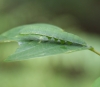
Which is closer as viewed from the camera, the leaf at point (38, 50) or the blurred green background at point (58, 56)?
the leaf at point (38, 50)

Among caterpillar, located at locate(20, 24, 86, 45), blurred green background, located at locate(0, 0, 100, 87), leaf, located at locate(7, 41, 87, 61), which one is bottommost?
leaf, located at locate(7, 41, 87, 61)

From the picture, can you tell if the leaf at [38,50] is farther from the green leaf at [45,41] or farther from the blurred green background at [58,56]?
the blurred green background at [58,56]

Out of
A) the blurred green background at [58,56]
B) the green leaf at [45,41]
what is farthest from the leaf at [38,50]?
the blurred green background at [58,56]

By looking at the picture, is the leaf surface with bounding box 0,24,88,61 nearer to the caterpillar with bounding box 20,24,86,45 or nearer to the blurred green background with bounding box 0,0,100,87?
the caterpillar with bounding box 20,24,86,45

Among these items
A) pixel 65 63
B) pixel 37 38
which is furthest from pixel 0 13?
pixel 37 38

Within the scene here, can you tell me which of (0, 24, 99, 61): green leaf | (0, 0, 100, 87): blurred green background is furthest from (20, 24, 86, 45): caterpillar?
(0, 0, 100, 87): blurred green background

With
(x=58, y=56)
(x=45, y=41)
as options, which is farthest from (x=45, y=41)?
(x=58, y=56)

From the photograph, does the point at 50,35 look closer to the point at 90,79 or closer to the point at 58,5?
the point at 90,79

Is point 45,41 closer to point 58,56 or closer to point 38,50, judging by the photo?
point 38,50

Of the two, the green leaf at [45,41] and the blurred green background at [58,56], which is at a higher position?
the blurred green background at [58,56]
